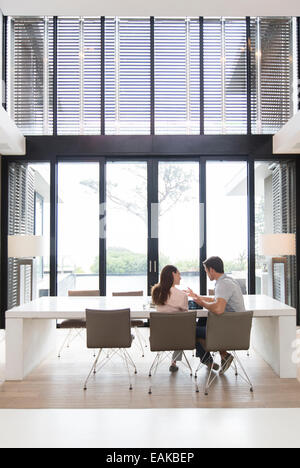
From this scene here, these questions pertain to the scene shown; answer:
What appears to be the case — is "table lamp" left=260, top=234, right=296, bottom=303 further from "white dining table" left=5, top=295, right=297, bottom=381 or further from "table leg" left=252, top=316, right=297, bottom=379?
"table leg" left=252, top=316, right=297, bottom=379

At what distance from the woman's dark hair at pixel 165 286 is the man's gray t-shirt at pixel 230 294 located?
1.76 ft

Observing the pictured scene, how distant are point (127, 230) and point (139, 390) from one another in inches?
141

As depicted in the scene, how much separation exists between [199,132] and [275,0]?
247 centimetres

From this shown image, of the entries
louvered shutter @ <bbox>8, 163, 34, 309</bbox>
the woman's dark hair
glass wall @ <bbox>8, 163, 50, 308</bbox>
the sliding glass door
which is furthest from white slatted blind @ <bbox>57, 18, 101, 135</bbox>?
the woman's dark hair

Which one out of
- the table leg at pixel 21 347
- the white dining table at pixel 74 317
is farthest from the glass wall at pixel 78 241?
the table leg at pixel 21 347

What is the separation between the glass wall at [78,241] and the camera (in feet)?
22.8

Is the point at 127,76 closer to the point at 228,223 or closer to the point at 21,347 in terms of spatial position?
the point at 228,223

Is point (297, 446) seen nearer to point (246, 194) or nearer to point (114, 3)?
point (246, 194)

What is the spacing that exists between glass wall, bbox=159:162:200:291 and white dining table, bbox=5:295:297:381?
89.7 inches

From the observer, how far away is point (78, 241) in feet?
22.8

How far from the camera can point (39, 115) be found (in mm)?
6957

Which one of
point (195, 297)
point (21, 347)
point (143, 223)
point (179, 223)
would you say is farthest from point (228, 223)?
point (21, 347)

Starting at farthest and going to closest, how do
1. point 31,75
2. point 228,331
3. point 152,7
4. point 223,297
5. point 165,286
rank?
point 31,75
point 152,7
point 165,286
point 223,297
point 228,331
